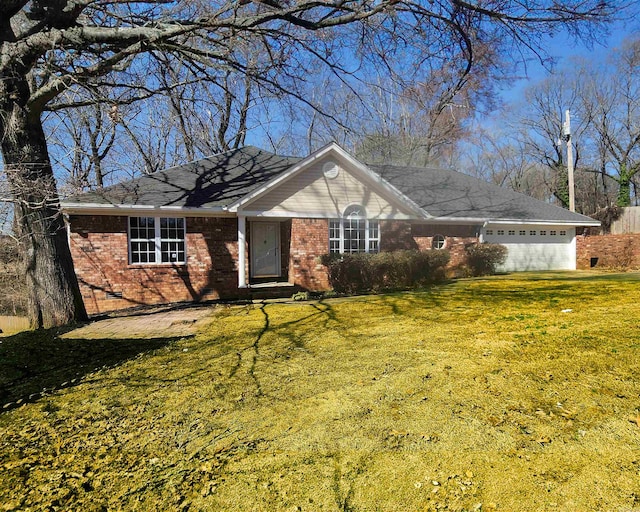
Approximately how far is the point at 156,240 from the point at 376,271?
7.08 meters

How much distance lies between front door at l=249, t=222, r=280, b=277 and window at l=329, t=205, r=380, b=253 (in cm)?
232

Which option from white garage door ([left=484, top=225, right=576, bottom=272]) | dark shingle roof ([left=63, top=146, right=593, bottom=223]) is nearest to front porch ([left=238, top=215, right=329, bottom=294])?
dark shingle roof ([left=63, top=146, right=593, bottom=223])

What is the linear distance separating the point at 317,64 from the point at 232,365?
24.9ft

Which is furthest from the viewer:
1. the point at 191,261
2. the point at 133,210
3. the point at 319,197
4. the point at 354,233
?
the point at 354,233

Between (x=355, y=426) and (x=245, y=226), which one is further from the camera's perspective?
(x=245, y=226)

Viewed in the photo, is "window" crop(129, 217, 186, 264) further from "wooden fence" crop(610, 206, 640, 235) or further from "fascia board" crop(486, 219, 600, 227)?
"wooden fence" crop(610, 206, 640, 235)

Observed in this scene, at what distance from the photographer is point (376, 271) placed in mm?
12203

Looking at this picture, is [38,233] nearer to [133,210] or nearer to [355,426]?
[133,210]

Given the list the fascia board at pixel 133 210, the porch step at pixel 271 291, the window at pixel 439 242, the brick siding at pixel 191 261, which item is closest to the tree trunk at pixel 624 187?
the window at pixel 439 242

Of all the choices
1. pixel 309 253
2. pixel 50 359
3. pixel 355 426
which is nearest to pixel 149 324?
pixel 50 359

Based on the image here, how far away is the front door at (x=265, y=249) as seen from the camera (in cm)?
1388

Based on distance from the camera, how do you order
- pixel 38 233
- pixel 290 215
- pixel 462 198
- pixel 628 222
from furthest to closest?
pixel 628 222 < pixel 462 198 < pixel 290 215 < pixel 38 233

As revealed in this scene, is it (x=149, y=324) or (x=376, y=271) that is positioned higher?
(x=376, y=271)

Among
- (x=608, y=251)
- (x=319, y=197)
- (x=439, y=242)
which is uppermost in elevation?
(x=319, y=197)
